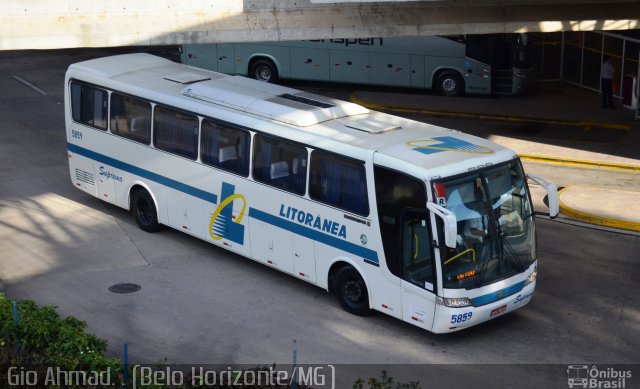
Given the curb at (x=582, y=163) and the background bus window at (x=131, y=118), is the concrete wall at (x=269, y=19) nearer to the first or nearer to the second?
the background bus window at (x=131, y=118)

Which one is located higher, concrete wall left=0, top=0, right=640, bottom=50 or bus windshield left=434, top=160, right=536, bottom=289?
concrete wall left=0, top=0, right=640, bottom=50

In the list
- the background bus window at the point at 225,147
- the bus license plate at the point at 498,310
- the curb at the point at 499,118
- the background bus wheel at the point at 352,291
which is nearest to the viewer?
the bus license plate at the point at 498,310

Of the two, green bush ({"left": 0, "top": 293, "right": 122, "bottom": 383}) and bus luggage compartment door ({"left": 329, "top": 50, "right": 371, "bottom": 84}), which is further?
bus luggage compartment door ({"left": 329, "top": 50, "right": 371, "bottom": 84})

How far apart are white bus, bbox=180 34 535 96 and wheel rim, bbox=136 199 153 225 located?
44.9 ft

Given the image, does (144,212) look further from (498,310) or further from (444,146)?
(498,310)

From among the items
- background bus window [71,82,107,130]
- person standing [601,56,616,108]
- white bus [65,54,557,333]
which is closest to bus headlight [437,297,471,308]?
white bus [65,54,557,333]

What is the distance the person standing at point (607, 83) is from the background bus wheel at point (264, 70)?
10329 millimetres

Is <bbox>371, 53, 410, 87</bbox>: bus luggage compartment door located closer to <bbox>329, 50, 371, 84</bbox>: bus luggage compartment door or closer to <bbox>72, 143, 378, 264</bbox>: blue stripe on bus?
<bbox>329, 50, 371, 84</bbox>: bus luggage compartment door

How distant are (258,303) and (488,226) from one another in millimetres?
4027

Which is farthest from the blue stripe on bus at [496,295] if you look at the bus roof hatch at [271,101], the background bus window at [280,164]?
the bus roof hatch at [271,101]

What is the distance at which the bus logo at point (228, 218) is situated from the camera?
17047mm

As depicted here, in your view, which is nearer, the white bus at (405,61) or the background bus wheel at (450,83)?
the white bus at (405,61)

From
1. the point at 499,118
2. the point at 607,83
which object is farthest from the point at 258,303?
the point at 607,83

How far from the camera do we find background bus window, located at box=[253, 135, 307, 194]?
15891 mm
